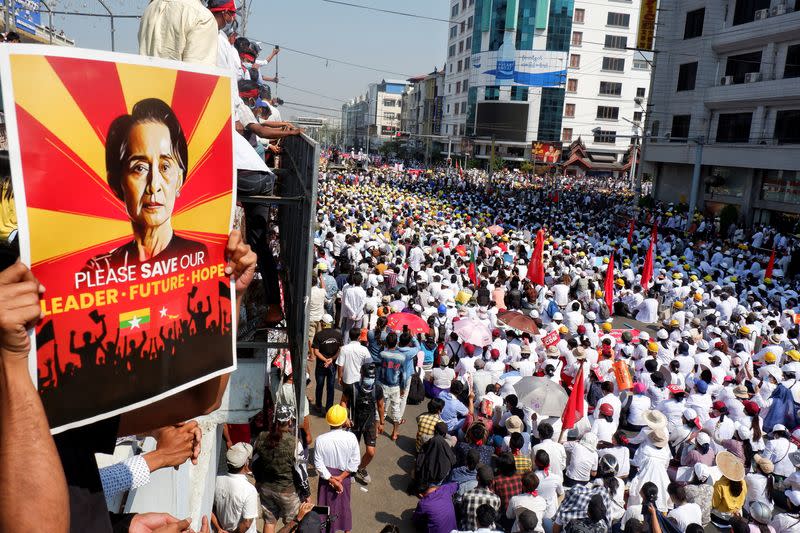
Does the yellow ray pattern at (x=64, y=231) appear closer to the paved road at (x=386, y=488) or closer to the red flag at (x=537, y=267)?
the paved road at (x=386, y=488)

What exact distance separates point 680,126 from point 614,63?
30964mm

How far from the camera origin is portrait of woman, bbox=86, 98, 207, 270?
4.78 ft

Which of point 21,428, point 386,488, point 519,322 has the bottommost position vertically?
point 386,488

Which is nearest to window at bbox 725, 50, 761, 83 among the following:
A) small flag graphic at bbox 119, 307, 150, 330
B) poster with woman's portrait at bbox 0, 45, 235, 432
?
poster with woman's portrait at bbox 0, 45, 235, 432

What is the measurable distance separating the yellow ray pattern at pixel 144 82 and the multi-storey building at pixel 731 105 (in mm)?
24991

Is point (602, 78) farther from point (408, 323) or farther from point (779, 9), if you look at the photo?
point (408, 323)

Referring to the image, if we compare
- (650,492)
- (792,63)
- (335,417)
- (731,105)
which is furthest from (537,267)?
(731,105)

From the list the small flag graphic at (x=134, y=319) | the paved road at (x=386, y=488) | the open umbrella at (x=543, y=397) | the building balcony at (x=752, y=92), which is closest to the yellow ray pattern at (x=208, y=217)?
the small flag graphic at (x=134, y=319)

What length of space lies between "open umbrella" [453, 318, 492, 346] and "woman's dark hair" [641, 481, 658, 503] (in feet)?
10.3

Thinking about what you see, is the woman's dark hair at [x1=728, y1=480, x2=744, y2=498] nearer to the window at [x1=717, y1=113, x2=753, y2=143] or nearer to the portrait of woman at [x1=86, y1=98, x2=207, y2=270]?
the portrait of woman at [x1=86, y1=98, x2=207, y2=270]

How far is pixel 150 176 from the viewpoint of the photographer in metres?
1.54

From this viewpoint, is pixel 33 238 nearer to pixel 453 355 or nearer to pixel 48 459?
pixel 48 459

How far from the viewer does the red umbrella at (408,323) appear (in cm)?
858

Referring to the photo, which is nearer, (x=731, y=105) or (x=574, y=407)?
(x=574, y=407)
